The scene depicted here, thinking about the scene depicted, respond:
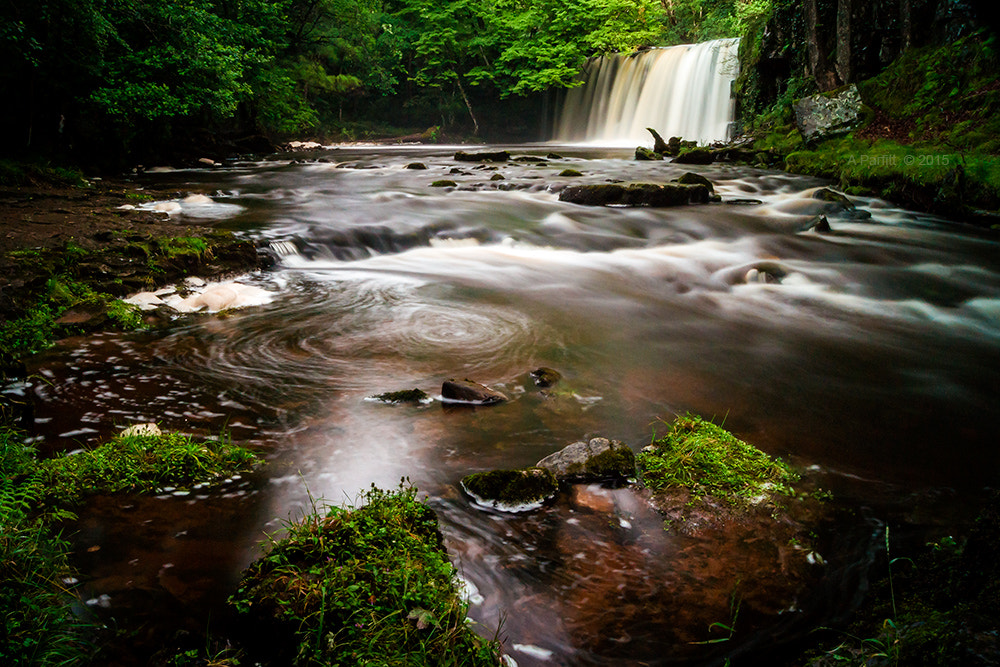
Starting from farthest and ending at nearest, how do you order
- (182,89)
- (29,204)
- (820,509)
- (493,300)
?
(182,89) → (29,204) → (493,300) → (820,509)

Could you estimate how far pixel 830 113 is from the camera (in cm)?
1538

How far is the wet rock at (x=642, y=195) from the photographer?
466 inches

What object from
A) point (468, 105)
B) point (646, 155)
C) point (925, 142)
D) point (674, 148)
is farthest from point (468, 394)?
point (468, 105)

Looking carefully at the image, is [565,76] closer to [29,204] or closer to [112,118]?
[112,118]

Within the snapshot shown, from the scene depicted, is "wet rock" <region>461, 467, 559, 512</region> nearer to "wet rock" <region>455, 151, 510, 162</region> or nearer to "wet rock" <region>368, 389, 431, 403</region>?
"wet rock" <region>368, 389, 431, 403</region>

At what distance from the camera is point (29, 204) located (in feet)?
28.8

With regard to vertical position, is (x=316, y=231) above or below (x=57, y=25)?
below

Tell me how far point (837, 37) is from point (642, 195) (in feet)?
31.5

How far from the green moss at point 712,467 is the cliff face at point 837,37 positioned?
46.4 ft

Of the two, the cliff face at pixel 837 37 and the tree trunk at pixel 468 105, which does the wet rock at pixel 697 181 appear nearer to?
the cliff face at pixel 837 37

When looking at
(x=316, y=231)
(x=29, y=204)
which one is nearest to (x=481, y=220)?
(x=316, y=231)

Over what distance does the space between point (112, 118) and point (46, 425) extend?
12.4 meters

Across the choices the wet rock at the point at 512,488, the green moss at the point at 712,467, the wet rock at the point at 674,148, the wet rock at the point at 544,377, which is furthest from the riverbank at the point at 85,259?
the wet rock at the point at 674,148

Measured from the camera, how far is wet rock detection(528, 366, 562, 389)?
4504 mm
